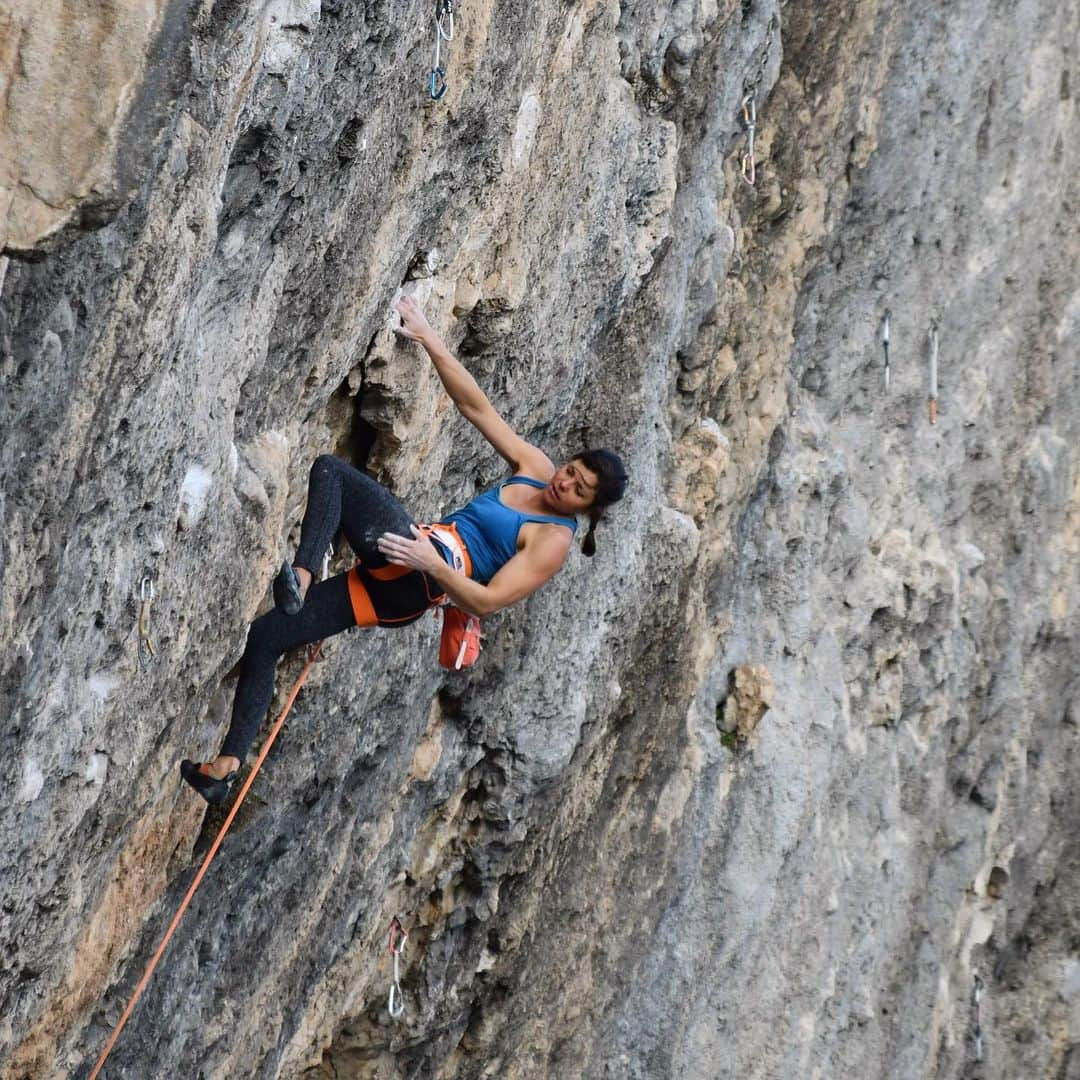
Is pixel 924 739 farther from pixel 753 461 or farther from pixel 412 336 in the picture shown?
pixel 412 336

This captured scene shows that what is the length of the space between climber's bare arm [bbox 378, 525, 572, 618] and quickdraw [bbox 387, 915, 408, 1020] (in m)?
3.57

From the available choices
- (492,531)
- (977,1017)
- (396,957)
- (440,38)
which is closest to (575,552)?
(396,957)

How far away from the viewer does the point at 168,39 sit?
4219 millimetres

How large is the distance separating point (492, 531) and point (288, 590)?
2.89ft

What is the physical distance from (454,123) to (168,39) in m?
2.52

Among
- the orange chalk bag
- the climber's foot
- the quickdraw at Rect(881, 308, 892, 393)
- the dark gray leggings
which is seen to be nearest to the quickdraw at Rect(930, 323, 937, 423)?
the quickdraw at Rect(881, 308, 892, 393)

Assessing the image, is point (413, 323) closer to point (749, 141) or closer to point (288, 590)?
point (288, 590)

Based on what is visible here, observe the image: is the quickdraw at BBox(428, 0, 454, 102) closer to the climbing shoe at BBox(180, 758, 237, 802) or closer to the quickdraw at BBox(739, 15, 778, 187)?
the climbing shoe at BBox(180, 758, 237, 802)

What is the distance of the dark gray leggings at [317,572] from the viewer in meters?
5.97

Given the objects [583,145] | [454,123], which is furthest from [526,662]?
[454,123]

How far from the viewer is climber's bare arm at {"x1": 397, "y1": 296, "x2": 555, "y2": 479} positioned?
6.20m

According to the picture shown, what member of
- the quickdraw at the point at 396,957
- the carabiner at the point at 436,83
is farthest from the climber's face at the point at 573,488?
the quickdraw at the point at 396,957

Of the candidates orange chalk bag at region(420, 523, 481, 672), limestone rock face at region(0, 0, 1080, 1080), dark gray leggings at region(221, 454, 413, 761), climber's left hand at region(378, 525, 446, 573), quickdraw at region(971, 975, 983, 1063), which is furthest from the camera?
quickdraw at region(971, 975, 983, 1063)

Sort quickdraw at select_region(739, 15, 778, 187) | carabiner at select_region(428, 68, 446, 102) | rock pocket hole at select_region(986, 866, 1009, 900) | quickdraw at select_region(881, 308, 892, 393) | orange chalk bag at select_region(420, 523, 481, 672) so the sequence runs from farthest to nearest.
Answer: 1. rock pocket hole at select_region(986, 866, 1009, 900)
2. quickdraw at select_region(881, 308, 892, 393)
3. quickdraw at select_region(739, 15, 778, 187)
4. orange chalk bag at select_region(420, 523, 481, 672)
5. carabiner at select_region(428, 68, 446, 102)
